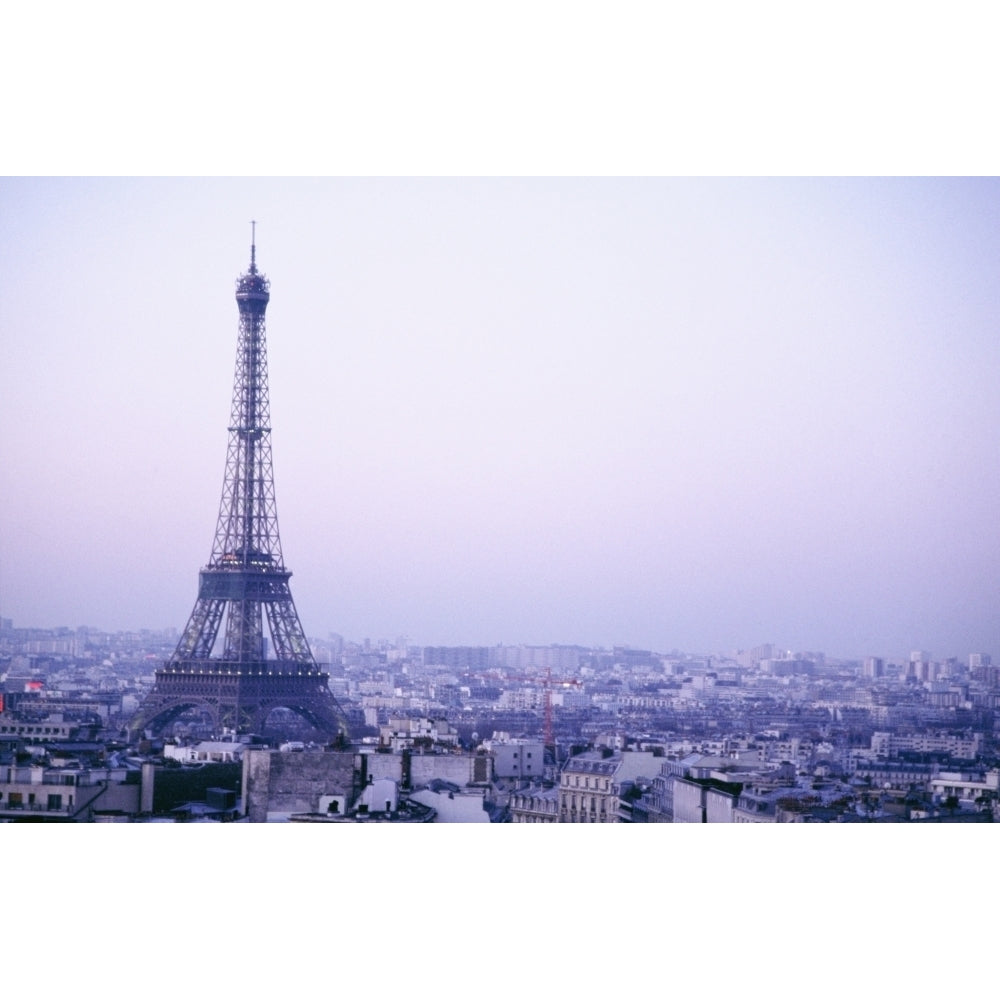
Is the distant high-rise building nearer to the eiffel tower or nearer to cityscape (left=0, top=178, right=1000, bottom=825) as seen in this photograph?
cityscape (left=0, top=178, right=1000, bottom=825)

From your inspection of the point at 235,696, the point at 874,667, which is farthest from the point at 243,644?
the point at 874,667

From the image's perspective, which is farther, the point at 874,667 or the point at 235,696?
the point at 874,667

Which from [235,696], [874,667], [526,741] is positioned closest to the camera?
[526,741]

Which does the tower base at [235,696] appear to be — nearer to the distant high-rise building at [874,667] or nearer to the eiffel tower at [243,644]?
the eiffel tower at [243,644]

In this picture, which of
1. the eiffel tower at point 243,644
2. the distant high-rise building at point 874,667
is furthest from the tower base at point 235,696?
the distant high-rise building at point 874,667

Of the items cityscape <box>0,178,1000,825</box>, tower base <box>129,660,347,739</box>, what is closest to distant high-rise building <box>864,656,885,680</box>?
cityscape <box>0,178,1000,825</box>

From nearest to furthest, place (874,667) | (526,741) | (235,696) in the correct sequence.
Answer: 1. (526,741)
2. (235,696)
3. (874,667)

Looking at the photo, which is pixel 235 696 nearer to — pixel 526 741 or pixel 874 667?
pixel 526 741

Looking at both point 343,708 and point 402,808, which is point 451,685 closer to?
point 343,708

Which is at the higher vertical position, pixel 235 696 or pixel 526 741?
pixel 235 696
